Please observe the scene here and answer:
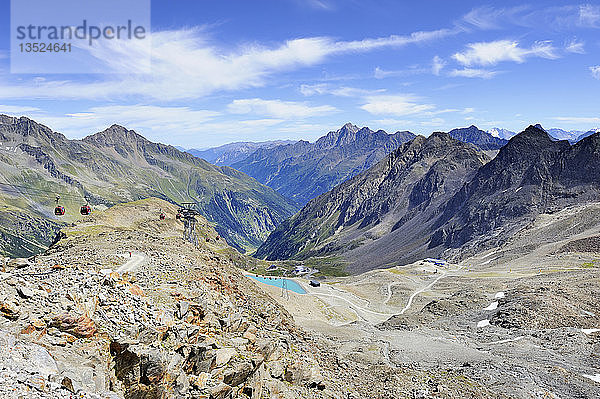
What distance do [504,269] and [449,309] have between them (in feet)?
184

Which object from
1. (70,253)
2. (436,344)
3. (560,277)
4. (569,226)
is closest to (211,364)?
(70,253)

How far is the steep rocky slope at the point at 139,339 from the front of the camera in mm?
17906

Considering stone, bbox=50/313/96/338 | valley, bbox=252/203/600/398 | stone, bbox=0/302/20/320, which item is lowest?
valley, bbox=252/203/600/398

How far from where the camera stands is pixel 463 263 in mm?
151000

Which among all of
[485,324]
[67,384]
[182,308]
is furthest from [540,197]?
[67,384]

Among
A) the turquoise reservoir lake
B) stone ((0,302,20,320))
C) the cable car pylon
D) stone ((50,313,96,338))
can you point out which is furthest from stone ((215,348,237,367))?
the turquoise reservoir lake

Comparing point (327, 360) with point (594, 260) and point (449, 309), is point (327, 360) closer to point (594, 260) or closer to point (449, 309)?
point (449, 309)

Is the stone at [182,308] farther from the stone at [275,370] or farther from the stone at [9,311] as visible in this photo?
the stone at [9,311]

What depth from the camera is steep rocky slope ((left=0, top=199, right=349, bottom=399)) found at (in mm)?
17906

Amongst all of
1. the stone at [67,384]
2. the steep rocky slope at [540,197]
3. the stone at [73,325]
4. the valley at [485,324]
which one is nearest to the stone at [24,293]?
the stone at [73,325]

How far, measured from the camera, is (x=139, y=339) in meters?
23.3

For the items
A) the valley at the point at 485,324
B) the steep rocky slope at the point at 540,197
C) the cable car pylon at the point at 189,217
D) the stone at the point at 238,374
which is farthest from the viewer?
the steep rocky slope at the point at 540,197

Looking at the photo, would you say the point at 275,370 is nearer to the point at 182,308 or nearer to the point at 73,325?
the point at 182,308

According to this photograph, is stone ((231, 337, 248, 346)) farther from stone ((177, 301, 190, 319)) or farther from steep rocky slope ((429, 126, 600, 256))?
steep rocky slope ((429, 126, 600, 256))
